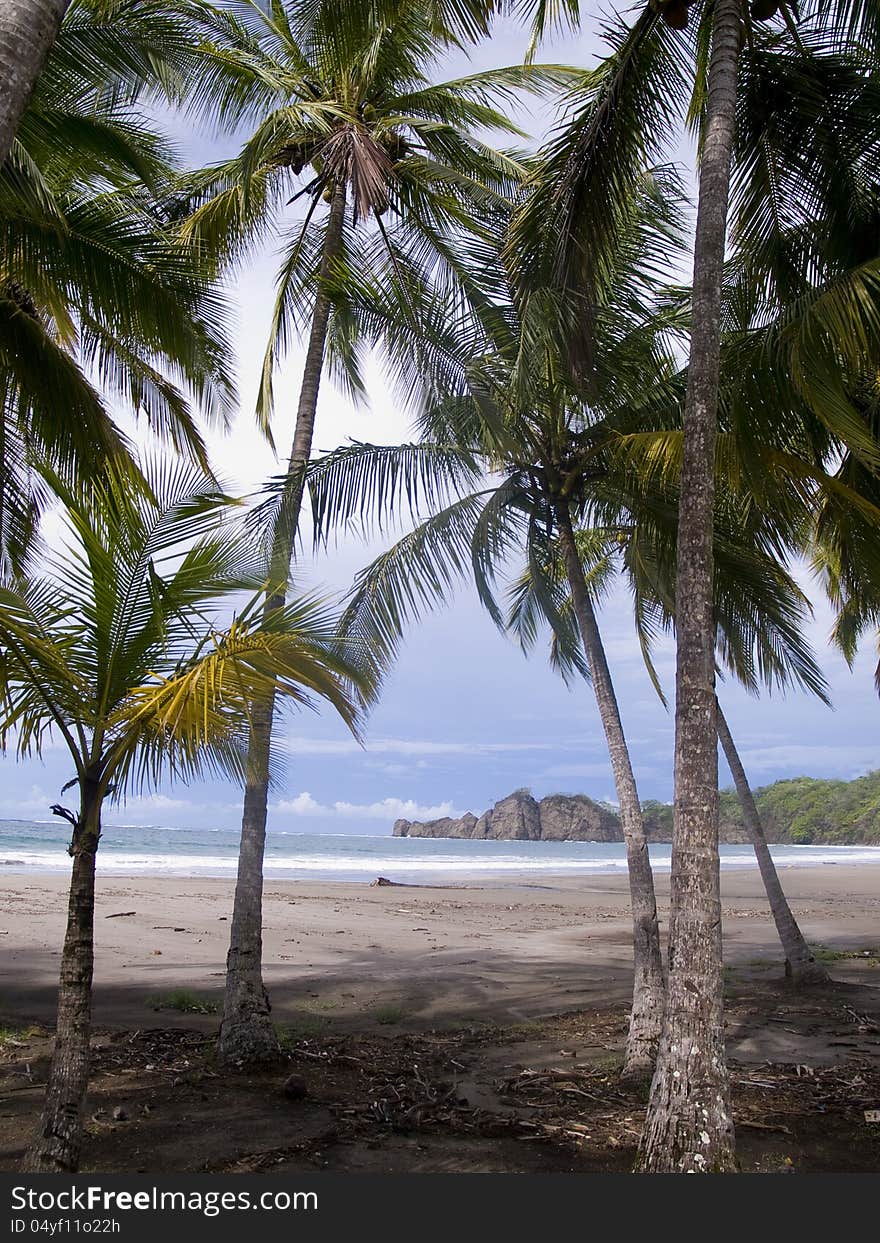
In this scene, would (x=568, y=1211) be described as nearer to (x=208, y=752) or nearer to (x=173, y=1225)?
(x=173, y=1225)

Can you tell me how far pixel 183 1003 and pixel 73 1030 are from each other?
4.64 metres

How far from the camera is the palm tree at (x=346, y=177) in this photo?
7762 millimetres

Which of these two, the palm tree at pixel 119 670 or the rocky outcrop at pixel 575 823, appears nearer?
the palm tree at pixel 119 670

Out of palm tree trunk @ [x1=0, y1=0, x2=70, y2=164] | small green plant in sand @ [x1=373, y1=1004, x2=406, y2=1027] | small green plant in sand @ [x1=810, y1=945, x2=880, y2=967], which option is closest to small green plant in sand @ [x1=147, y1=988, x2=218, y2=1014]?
small green plant in sand @ [x1=373, y1=1004, x2=406, y2=1027]

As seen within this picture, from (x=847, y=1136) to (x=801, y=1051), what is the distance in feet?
7.47

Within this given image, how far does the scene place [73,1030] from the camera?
415 centimetres

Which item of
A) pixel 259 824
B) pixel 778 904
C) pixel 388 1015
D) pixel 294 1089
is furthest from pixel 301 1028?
pixel 778 904

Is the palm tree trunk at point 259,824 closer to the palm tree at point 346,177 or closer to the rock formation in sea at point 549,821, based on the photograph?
the palm tree at point 346,177

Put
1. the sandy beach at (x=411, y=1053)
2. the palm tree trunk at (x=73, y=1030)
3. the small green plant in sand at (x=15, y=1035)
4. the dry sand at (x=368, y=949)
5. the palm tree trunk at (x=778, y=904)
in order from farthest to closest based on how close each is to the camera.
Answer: the palm tree trunk at (x=778, y=904), the dry sand at (x=368, y=949), the small green plant in sand at (x=15, y=1035), the sandy beach at (x=411, y=1053), the palm tree trunk at (x=73, y=1030)

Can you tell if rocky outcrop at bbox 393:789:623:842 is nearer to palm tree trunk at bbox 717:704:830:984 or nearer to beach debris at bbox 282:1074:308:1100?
palm tree trunk at bbox 717:704:830:984

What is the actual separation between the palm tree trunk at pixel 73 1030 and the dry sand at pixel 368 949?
150 inches

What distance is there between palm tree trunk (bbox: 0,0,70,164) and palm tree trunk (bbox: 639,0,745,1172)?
11.7 ft

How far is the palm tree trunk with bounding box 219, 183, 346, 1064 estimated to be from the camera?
6.57 metres

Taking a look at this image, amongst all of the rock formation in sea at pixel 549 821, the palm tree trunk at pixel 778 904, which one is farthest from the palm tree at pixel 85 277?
the rock formation in sea at pixel 549 821
